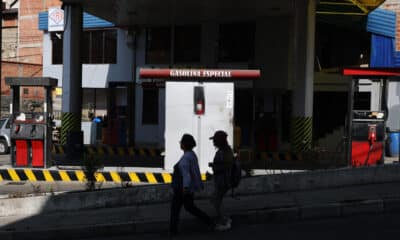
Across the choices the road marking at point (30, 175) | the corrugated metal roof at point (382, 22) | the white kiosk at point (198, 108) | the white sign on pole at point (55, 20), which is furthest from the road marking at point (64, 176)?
the white sign on pole at point (55, 20)

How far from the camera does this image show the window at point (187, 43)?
2631 cm

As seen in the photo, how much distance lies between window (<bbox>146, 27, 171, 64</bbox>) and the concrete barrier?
54.6 ft

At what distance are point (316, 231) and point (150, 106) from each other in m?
19.6

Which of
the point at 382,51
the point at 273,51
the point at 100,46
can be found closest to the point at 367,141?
the point at 273,51

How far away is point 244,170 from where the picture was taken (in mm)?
11586

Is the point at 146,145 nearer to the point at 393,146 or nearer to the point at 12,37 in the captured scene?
the point at 393,146

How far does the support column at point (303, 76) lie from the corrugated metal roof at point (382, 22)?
236 inches

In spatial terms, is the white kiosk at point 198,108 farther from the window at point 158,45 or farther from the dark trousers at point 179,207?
the window at point 158,45

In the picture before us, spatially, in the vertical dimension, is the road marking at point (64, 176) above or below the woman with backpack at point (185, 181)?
below

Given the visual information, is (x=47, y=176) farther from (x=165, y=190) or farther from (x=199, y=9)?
(x=199, y=9)

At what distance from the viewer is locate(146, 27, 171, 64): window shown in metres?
27.3

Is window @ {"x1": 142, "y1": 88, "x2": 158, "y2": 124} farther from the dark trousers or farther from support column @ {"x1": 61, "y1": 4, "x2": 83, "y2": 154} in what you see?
the dark trousers

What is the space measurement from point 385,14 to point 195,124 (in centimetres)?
1646

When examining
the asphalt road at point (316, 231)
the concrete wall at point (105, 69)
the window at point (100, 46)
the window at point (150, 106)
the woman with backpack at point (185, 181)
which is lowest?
the asphalt road at point (316, 231)
